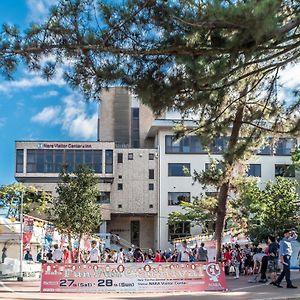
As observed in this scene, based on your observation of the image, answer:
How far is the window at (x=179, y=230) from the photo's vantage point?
58500 millimetres

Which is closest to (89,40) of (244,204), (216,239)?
(216,239)

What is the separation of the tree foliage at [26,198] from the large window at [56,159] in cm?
516

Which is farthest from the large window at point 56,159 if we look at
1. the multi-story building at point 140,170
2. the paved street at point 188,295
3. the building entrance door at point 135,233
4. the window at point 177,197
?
the paved street at point 188,295

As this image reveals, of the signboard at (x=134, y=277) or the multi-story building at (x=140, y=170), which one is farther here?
the multi-story building at (x=140, y=170)

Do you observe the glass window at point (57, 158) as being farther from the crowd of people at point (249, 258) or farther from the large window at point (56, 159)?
the crowd of people at point (249, 258)

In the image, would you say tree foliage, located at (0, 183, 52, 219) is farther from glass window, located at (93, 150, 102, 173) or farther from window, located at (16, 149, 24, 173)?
glass window, located at (93, 150, 102, 173)

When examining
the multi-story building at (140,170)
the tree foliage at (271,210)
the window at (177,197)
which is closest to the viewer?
the tree foliage at (271,210)

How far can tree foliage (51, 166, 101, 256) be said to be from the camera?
27750mm

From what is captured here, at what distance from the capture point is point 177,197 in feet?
196

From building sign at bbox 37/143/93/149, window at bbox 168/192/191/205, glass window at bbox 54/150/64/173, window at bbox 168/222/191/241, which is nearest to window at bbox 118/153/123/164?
building sign at bbox 37/143/93/149

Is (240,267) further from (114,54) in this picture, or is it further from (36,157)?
(36,157)

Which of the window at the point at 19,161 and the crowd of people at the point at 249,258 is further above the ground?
the window at the point at 19,161

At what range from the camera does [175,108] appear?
12.5 m

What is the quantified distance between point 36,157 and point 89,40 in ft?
165
